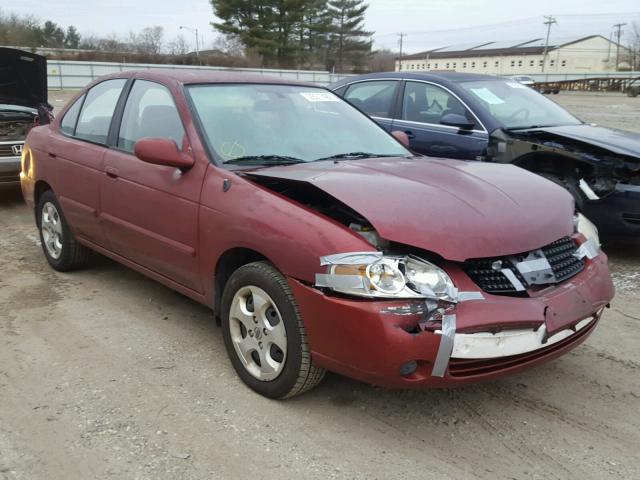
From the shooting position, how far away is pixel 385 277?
2605 mm

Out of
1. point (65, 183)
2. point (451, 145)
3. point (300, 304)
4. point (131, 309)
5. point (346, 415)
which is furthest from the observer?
point (451, 145)

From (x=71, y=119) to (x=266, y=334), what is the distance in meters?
3.03

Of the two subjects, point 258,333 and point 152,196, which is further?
point 152,196

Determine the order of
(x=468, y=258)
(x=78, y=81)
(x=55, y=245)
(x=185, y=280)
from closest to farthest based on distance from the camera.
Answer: (x=468, y=258) → (x=185, y=280) → (x=55, y=245) → (x=78, y=81)

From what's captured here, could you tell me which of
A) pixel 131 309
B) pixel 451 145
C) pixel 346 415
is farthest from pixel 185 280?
pixel 451 145

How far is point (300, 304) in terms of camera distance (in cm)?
278

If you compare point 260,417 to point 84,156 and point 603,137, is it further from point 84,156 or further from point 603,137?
point 603,137

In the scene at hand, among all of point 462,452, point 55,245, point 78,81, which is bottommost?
point 462,452

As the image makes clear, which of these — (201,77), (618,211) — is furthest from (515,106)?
(201,77)

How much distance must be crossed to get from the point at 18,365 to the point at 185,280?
1.06 m

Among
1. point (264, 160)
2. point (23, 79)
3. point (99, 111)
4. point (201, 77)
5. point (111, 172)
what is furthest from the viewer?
point (23, 79)

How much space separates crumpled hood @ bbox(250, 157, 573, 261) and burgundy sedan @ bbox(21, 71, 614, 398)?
0.01m

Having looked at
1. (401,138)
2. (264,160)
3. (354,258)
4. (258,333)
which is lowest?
(258,333)

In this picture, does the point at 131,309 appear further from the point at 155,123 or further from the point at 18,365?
the point at 155,123
